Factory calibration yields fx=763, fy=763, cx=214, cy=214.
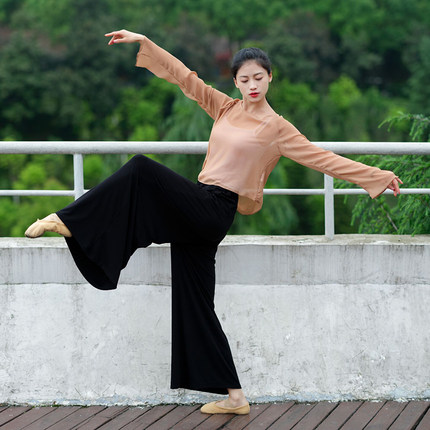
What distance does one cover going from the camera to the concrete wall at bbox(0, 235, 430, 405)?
382 cm

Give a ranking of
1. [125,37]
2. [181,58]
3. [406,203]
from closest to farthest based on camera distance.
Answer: [125,37] < [406,203] < [181,58]

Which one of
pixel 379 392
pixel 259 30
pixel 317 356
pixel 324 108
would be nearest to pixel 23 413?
pixel 317 356

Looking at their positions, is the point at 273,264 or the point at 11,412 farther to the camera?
the point at 273,264

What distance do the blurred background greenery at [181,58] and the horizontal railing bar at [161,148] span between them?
4518 cm

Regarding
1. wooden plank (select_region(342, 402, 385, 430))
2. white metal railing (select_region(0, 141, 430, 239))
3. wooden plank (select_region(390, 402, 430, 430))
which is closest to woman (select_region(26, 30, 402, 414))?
white metal railing (select_region(0, 141, 430, 239))

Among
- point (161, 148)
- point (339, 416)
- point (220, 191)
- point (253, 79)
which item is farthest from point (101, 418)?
point (253, 79)

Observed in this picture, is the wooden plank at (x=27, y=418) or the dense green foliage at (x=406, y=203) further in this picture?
the dense green foliage at (x=406, y=203)

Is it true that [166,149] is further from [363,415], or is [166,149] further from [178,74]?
[363,415]

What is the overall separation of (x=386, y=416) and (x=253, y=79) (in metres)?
1.68

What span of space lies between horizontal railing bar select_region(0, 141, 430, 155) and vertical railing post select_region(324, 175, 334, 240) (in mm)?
163

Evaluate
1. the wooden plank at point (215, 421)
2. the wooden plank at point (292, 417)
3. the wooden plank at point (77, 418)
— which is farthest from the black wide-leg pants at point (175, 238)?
the wooden plank at point (77, 418)

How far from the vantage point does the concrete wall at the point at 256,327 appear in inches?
151

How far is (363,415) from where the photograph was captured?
11.8 ft

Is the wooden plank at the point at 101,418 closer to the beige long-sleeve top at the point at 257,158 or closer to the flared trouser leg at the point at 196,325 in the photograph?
the flared trouser leg at the point at 196,325
